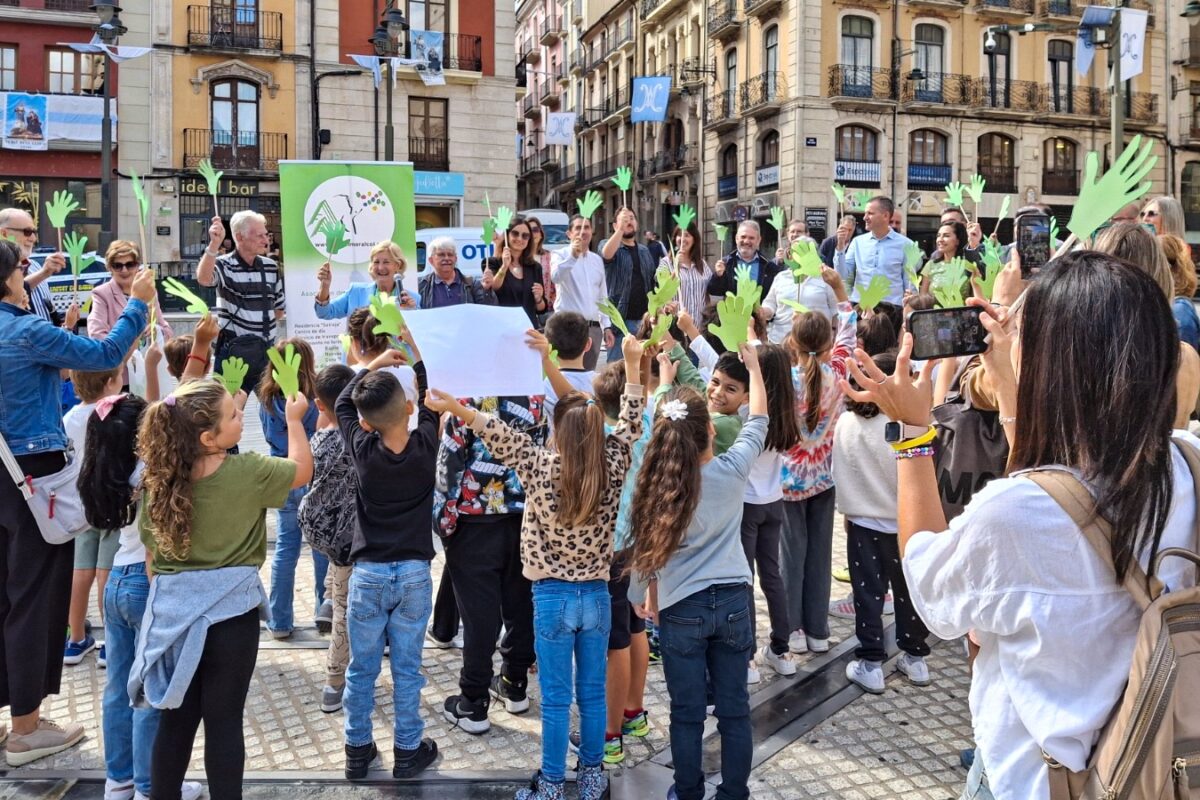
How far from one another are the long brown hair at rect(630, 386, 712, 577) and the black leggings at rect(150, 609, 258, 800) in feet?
4.07

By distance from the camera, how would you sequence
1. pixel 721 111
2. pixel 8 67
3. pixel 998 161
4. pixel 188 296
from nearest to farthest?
1. pixel 188 296
2. pixel 8 67
3. pixel 998 161
4. pixel 721 111

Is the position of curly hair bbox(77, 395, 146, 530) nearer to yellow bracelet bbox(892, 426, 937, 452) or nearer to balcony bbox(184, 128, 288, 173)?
yellow bracelet bbox(892, 426, 937, 452)

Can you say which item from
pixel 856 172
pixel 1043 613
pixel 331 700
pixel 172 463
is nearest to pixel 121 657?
pixel 172 463

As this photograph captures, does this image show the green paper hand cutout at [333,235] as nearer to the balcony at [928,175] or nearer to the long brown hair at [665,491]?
the long brown hair at [665,491]

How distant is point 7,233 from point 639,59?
127ft

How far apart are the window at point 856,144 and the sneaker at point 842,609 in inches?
1035

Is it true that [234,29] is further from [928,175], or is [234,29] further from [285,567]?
[285,567]

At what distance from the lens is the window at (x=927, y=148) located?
98.9 ft

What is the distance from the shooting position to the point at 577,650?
3.27 m

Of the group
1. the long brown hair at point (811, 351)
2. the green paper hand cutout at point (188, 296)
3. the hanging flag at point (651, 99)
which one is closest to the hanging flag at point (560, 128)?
the hanging flag at point (651, 99)

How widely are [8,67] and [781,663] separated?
84.5 feet

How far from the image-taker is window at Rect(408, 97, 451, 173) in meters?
24.9

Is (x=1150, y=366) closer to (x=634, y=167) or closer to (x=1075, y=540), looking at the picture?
(x=1075, y=540)

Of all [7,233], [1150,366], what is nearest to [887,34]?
[7,233]
